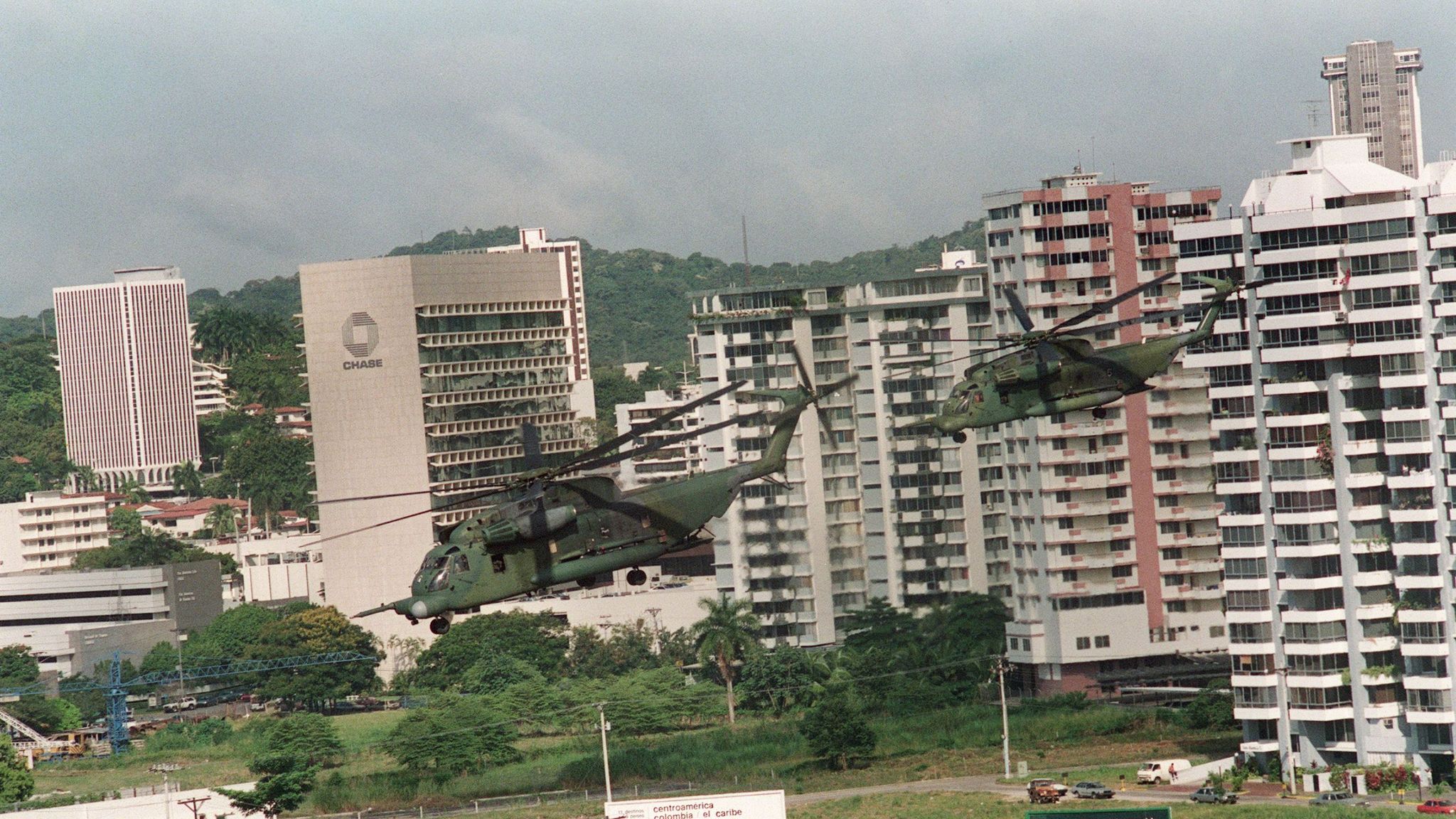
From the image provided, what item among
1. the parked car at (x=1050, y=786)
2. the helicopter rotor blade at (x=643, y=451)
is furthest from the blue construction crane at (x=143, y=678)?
the helicopter rotor blade at (x=643, y=451)

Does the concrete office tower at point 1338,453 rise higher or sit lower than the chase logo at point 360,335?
lower

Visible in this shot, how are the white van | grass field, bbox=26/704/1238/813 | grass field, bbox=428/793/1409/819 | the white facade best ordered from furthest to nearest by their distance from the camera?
the white facade → grass field, bbox=26/704/1238/813 → the white van → grass field, bbox=428/793/1409/819

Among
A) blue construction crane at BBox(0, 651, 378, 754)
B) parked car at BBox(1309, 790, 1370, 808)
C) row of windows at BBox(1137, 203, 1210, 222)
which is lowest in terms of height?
parked car at BBox(1309, 790, 1370, 808)

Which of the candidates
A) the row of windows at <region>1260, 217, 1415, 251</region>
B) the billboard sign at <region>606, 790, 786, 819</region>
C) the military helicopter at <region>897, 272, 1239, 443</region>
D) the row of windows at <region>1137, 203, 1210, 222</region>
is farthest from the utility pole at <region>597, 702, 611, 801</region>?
the row of windows at <region>1137, 203, 1210, 222</region>

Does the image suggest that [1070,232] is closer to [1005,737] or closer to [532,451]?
[1005,737]

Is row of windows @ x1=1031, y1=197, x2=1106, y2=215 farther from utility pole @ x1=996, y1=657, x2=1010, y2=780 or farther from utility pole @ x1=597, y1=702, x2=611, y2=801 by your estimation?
utility pole @ x1=597, y1=702, x2=611, y2=801

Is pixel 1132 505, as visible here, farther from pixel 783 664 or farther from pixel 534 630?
pixel 534 630

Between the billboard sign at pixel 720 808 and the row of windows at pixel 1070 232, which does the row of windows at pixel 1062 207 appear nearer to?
the row of windows at pixel 1070 232

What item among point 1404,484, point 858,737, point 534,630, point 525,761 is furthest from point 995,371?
point 534,630
